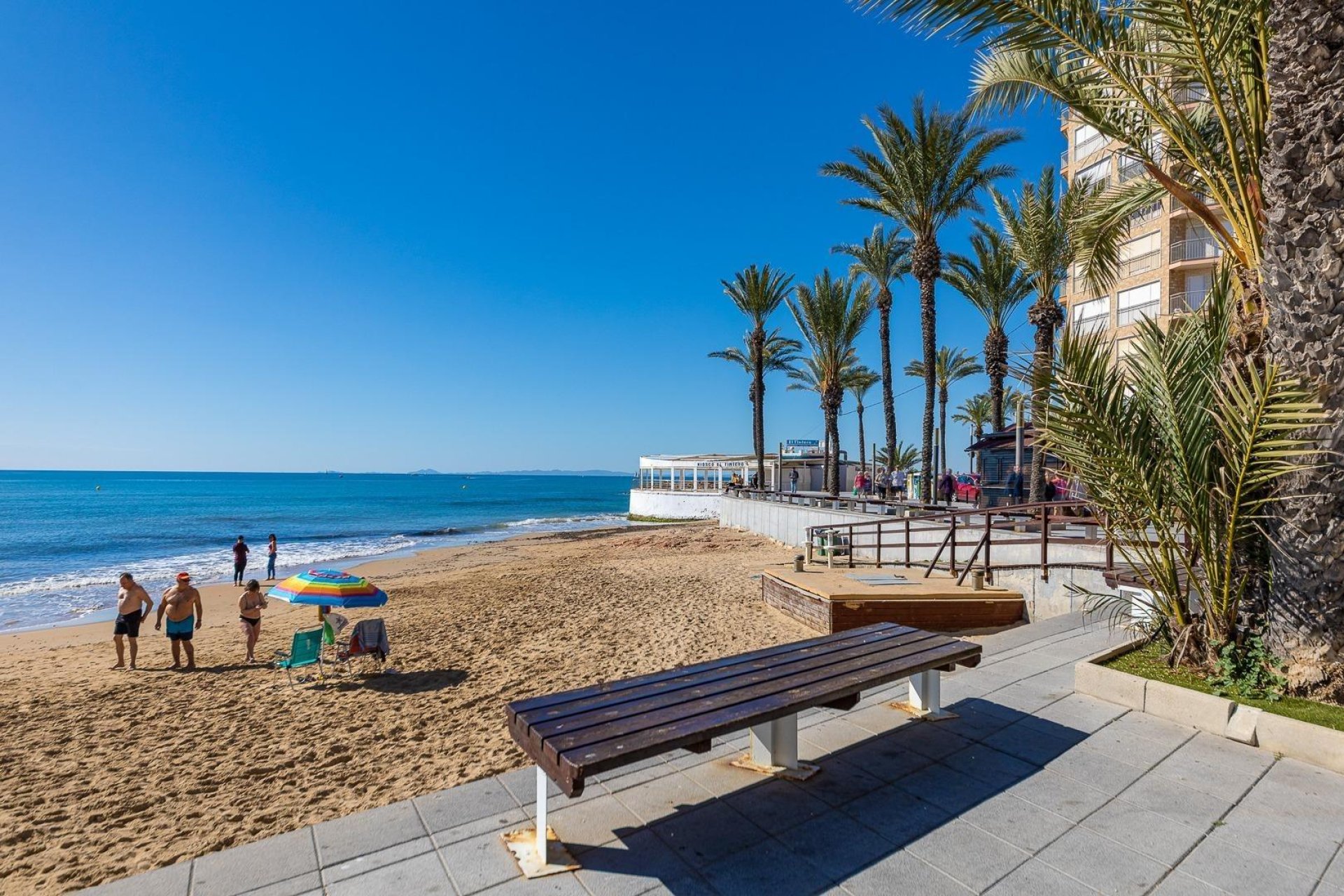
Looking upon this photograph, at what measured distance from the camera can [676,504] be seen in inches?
1732

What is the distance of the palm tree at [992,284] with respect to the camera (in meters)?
23.0

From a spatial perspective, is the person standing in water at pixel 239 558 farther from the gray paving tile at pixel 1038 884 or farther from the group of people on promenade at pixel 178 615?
the gray paving tile at pixel 1038 884

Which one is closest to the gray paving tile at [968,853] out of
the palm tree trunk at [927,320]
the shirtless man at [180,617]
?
the shirtless man at [180,617]

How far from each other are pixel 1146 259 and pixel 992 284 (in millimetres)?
9741

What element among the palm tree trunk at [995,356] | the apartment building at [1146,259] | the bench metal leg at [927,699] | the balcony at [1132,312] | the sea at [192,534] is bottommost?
the sea at [192,534]

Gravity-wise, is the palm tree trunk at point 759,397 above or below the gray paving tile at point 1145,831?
above

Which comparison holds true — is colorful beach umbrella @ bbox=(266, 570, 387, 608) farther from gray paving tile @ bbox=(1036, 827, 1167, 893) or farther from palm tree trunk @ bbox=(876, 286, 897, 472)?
palm tree trunk @ bbox=(876, 286, 897, 472)

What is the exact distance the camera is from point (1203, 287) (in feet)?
85.6

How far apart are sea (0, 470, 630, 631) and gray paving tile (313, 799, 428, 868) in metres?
19.3

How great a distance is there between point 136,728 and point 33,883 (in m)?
3.53

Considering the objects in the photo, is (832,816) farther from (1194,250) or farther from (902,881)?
(1194,250)

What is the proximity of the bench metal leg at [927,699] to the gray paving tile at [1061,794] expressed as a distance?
86 cm

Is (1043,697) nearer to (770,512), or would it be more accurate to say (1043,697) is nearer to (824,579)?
(824,579)

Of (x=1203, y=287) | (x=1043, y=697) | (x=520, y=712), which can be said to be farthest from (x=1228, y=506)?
(x=1203, y=287)
